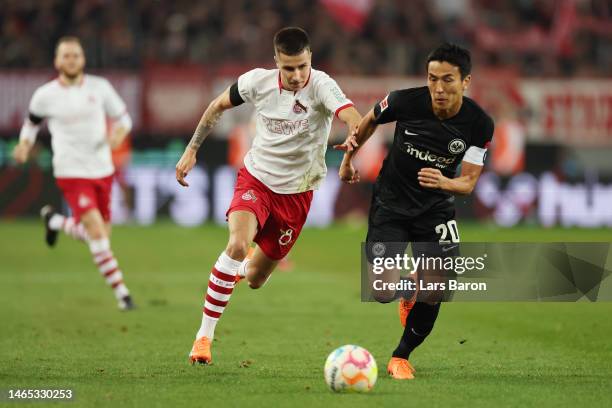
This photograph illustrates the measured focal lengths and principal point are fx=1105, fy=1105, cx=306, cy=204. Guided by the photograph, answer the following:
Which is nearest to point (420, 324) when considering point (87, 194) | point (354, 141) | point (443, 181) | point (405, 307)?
point (405, 307)

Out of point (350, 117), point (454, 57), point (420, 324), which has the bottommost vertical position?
point (420, 324)

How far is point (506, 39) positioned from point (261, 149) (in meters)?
19.3

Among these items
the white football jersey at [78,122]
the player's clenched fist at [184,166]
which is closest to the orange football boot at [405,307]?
the player's clenched fist at [184,166]

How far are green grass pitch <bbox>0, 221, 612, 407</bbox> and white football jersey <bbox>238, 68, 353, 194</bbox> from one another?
1.39 metres

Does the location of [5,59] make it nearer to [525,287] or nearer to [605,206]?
[605,206]

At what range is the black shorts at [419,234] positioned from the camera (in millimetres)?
7707

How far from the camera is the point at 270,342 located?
9359mm

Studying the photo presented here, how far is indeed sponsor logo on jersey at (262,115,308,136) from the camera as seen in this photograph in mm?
8195

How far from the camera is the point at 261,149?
8.36m

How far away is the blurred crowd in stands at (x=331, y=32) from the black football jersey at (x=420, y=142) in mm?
16949

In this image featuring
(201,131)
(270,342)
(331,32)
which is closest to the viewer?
(201,131)

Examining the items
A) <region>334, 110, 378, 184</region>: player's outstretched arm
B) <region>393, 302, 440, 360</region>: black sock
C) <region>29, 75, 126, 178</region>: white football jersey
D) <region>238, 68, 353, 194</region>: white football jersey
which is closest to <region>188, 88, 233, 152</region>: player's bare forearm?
<region>238, 68, 353, 194</region>: white football jersey

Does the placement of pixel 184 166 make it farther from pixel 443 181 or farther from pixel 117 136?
pixel 117 136

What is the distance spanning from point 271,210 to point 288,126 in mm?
664
